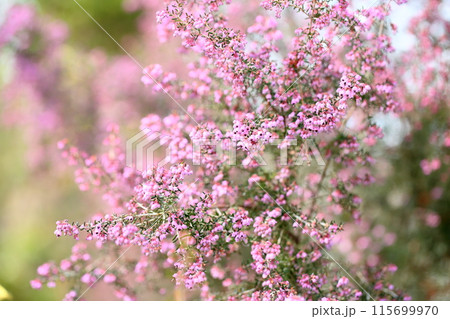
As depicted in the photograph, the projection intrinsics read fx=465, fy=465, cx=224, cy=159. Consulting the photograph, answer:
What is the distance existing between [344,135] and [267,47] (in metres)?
0.72

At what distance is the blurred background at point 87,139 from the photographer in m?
4.49

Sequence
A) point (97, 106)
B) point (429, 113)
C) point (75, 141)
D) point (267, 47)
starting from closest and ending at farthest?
point (267, 47), point (429, 113), point (75, 141), point (97, 106)

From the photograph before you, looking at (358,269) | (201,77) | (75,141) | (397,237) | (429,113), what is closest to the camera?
(201,77)

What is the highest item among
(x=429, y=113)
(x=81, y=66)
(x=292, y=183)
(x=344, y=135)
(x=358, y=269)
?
(x=81, y=66)

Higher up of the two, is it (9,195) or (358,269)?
(9,195)

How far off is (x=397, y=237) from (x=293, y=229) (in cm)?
254

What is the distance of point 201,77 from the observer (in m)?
2.74

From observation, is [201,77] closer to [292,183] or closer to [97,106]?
[292,183]

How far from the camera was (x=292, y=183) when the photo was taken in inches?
103

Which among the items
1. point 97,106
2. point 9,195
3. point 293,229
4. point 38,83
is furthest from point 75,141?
point 293,229

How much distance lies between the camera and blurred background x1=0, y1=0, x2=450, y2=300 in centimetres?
449

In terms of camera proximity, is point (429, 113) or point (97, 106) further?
point (97, 106)

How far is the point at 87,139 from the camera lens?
18.8ft

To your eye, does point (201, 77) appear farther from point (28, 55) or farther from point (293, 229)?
point (28, 55)
